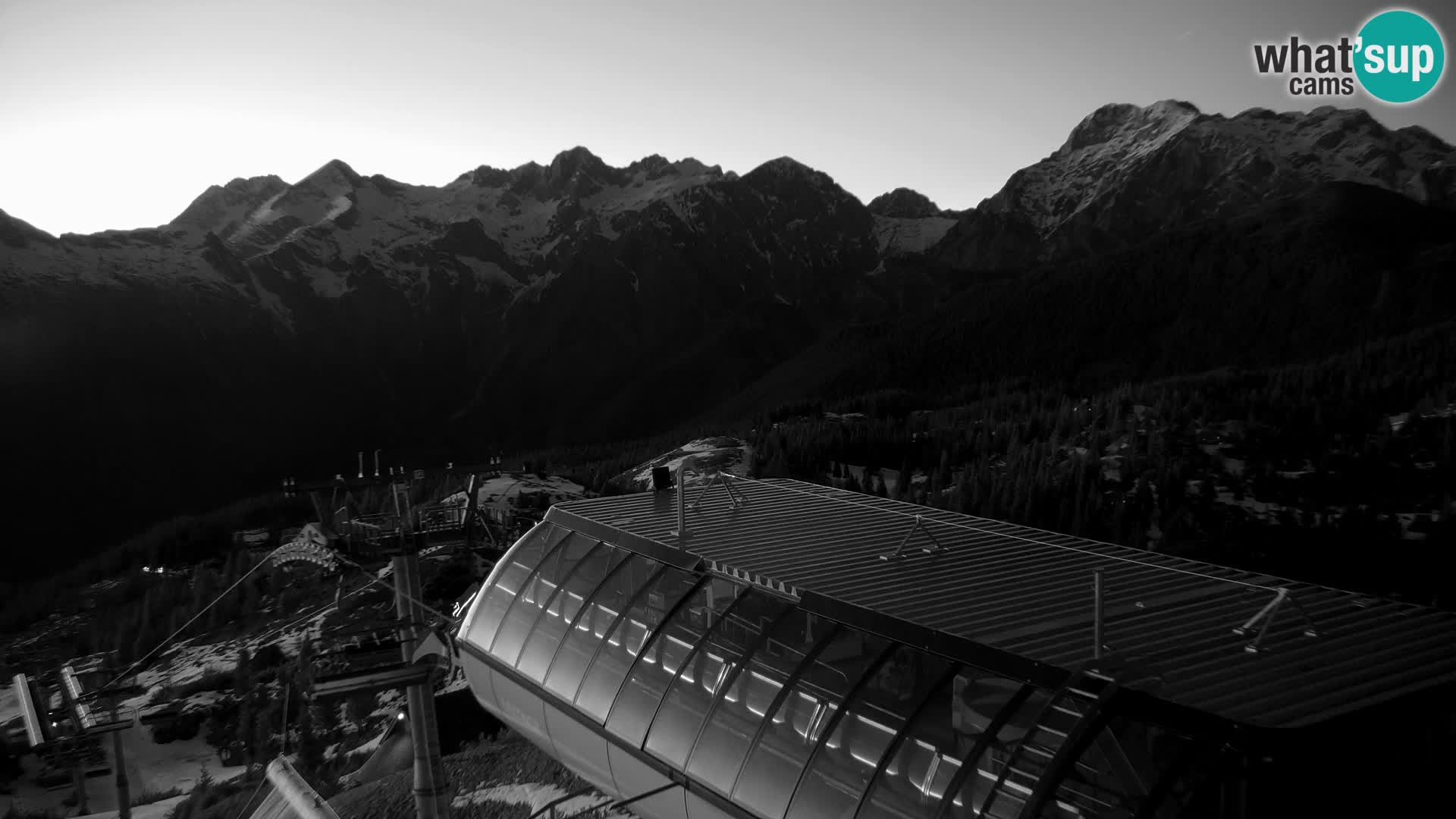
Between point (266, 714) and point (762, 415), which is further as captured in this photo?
point (762, 415)

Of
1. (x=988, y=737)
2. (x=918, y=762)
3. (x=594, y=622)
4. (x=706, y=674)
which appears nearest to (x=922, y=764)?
(x=918, y=762)

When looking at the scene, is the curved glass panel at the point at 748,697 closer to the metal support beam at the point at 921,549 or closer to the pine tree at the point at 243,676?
the metal support beam at the point at 921,549

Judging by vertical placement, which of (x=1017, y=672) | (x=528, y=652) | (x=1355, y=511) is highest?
(x=1017, y=672)

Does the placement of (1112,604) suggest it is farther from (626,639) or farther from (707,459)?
(707,459)

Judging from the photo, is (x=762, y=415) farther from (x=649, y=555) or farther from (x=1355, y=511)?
(x=649, y=555)

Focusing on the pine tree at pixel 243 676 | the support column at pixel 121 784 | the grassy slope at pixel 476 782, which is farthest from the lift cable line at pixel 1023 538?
the pine tree at pixel 243 676

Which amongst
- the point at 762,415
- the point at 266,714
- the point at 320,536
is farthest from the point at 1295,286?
the point at 320,536

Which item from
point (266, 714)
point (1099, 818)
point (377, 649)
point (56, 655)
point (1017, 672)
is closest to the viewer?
point (1099, 818)
